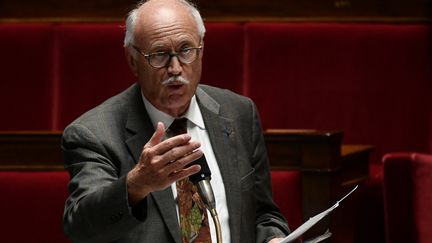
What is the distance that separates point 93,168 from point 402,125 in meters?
0.81

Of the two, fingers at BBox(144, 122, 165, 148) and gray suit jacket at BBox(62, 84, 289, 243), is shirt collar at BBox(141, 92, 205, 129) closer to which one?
gray suit jacket at BBox(62, 84, 289, 243)

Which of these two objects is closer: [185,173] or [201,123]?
[185,173]

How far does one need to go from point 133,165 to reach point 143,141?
0.08 feet

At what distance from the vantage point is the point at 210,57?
141 centimetres

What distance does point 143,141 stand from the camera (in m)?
0.71

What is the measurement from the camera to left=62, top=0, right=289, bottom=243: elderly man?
64 cm

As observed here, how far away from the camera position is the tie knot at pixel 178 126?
728 mm

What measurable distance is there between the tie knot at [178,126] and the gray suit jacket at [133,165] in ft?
0.06

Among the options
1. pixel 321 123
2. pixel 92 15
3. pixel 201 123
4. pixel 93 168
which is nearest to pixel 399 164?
pixel 201 123

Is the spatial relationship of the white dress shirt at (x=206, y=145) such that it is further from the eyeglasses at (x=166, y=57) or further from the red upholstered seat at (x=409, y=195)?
the red upholstered seat at (x=409, y=195)

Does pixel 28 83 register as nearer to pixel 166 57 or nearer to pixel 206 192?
pixel 166 57

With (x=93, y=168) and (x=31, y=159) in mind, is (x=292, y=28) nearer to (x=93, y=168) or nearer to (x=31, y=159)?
(x=31, y=159)

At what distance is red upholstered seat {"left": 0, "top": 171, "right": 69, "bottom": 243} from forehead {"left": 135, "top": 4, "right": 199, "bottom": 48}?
1.00ft

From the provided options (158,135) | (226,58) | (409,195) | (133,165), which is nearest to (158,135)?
(158,135)
